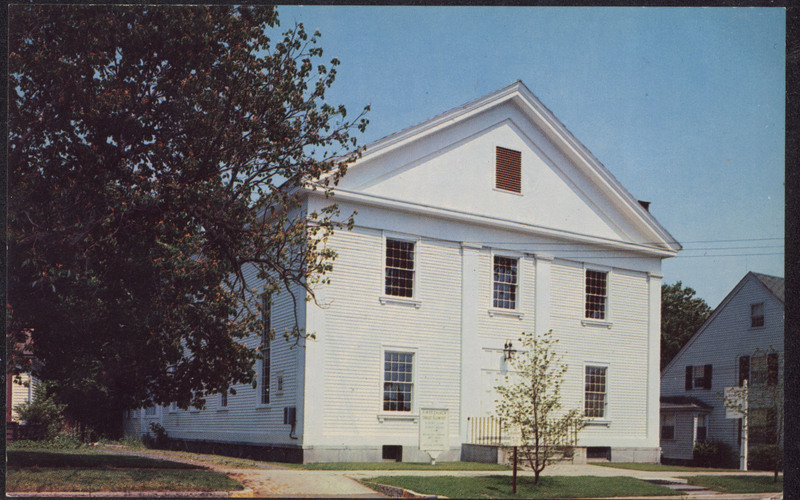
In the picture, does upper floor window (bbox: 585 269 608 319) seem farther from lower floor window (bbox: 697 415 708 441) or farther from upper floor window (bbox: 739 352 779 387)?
upper floor window (bbox: 739 352 779 387)

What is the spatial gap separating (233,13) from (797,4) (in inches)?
330

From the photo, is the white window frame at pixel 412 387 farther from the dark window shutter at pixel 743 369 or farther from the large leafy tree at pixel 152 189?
the dark window shutter at pixel 743 369

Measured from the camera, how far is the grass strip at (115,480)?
11.2 metres

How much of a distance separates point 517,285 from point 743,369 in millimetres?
5203

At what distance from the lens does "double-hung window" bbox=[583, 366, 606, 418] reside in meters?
19.8

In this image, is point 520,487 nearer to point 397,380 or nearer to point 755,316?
Result: point 397,380

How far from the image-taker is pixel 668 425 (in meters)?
23.5

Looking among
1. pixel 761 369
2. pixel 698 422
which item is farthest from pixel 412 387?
pixel 698 422

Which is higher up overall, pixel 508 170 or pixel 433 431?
pixel 508 170

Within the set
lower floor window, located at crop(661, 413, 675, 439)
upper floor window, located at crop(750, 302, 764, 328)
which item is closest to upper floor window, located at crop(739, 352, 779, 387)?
upper floor window, located at crop(750, 302, 764, 328)

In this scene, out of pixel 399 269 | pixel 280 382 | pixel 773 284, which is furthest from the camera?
pixel 399 269

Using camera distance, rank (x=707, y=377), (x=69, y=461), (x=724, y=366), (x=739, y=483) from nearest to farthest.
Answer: (x=69, y=461) → (x=739, y=483) → (x=724, y=366) → (x=707, y=377)

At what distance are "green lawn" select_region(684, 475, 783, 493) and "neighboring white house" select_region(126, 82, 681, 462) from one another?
14.4ft

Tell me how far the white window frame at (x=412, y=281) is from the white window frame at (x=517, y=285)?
187 cm
